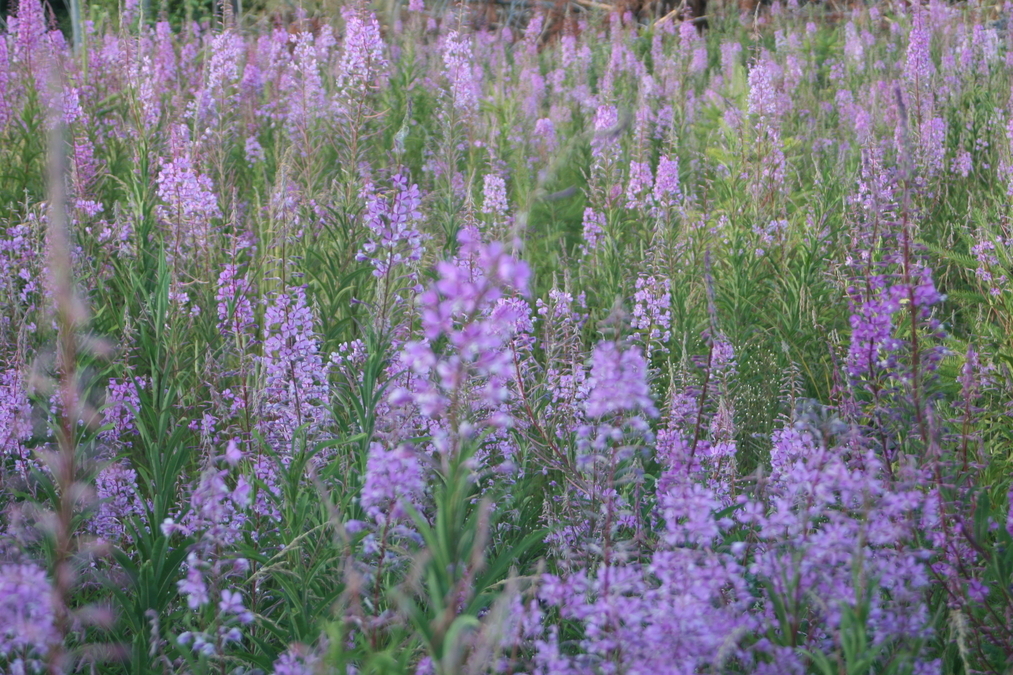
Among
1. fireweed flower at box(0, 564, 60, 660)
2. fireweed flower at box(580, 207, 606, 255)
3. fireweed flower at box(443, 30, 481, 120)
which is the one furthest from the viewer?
fireweed flower at box(443, 30, 481, 120)

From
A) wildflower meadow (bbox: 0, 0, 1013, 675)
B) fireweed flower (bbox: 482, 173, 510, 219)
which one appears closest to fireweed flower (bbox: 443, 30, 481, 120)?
wildflower meadow (bbox: 0, 0, 1013, 675)

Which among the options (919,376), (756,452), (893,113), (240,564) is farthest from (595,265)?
(240,564)

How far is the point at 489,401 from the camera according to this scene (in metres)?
2.00

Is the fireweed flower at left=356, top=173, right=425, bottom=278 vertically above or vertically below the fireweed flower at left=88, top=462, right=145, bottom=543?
above

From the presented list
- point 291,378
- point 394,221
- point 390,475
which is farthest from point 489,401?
point 291,378

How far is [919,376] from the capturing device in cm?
238

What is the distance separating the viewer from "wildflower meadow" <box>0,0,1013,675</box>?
1641 mm

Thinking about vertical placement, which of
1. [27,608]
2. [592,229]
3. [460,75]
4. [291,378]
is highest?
[460,75]

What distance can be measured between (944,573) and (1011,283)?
1.76 metres

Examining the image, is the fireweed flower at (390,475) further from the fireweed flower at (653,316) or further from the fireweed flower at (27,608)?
the fireweed flower at (653,316)

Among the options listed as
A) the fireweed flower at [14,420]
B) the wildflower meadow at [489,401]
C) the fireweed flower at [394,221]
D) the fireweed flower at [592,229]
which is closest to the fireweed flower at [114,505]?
the wildflower meadow at [489,401]

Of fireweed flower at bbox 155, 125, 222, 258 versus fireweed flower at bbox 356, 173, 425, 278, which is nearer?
fireweed flower at bbox 356, 173, 425, 278

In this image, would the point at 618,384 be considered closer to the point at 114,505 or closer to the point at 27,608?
the point at 27,608

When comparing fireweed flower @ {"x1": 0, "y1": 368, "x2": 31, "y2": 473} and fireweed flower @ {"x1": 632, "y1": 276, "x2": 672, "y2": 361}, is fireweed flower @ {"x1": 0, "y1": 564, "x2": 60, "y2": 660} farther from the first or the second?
fireweed flower @ {"x1": 632, "y1": 276, "x2": 672, "y2": 361}
